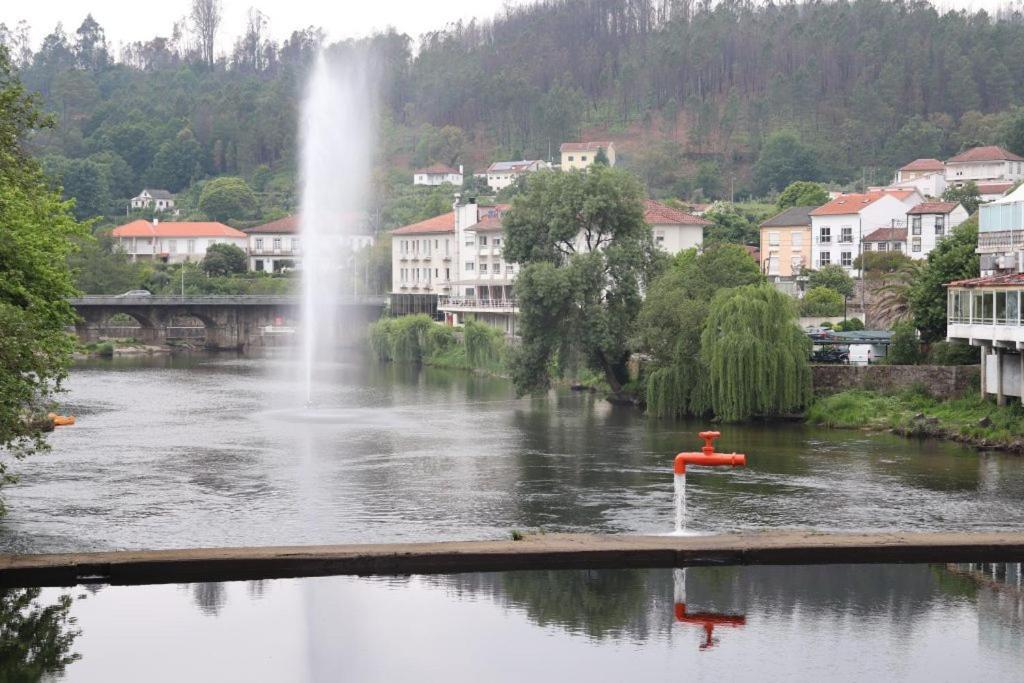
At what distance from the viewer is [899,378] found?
54.7m

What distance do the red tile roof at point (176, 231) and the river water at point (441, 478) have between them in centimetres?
9264

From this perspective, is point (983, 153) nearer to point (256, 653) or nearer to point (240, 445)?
point (240, 445)

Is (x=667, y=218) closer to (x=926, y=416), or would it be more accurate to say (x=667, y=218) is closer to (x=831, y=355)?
(x=831, y=355)

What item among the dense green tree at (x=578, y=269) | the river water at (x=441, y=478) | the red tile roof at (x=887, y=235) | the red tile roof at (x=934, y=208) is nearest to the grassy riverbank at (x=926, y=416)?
the river water at (x=441, y=478)

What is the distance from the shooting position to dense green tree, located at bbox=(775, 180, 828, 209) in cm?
12356

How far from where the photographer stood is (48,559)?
26156 mm

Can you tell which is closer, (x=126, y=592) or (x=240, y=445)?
(x=126, y=592)

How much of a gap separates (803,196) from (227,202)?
7777 cm

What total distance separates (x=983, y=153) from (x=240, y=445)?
10837 centimetres

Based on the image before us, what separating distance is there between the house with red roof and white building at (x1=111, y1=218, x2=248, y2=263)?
72290 mm

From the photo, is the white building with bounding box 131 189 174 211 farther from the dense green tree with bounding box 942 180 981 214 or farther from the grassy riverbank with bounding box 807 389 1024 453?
the grassy riverbank with bounding box 807 389 1024 453

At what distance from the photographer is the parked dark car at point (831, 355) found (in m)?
60.2

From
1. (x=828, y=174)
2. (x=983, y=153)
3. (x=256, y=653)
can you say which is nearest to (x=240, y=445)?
(x=256, y=653)

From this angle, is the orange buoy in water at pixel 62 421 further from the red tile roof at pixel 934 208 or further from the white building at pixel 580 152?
the white building at pixel 580 152
